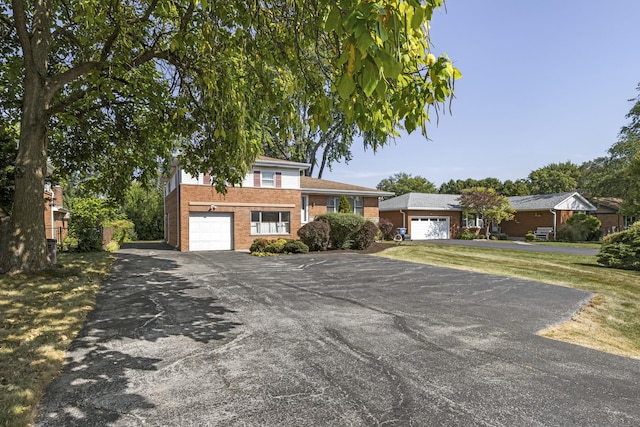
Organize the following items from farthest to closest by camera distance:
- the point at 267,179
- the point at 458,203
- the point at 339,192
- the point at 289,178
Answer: the point at 458,203 < the point at 339,192 < the point at 289,178 < the point at 267,179

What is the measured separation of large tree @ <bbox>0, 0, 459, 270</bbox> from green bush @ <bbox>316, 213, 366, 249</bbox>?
31.4ft

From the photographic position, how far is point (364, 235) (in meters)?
21.0

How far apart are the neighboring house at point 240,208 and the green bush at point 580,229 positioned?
23.2 metres

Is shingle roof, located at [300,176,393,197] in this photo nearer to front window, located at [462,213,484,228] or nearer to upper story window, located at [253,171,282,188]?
upper story window, located at [253,171,282,188]

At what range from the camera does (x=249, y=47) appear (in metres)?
5.84

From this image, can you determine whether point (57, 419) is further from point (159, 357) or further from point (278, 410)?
point (278, 410)

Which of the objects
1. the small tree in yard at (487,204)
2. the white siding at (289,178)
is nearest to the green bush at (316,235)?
the white siding at (289,178)

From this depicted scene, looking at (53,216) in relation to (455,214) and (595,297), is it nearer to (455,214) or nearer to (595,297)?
(595,297)

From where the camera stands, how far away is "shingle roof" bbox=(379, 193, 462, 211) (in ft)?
113

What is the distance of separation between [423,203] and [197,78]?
101 ft

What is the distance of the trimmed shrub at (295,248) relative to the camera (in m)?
19.4

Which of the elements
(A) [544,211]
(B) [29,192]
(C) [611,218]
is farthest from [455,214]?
(B) [29,192]

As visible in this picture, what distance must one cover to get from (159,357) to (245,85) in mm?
4812

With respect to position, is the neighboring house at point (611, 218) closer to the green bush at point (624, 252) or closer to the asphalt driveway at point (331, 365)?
the green bush at point (624, 252)
